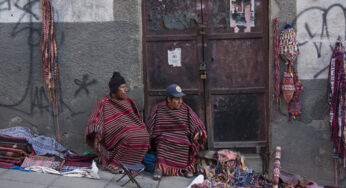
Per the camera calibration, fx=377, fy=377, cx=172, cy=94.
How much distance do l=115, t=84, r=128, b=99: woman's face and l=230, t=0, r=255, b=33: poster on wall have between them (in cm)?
153

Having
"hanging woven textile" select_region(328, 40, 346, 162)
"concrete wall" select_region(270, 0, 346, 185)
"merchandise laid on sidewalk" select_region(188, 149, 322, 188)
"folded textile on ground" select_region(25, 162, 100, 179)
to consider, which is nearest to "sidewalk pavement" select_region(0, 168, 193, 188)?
"folded textile on ground" select_region(25, 162, 100, 179)

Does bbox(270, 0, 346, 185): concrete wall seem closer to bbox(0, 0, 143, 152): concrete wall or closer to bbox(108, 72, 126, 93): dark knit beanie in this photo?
bbox(0, 0, 143, 152): concrete wall

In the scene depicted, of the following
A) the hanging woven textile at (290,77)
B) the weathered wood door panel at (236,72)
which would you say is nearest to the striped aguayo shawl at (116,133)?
the weathered wood door panel at (236,72)

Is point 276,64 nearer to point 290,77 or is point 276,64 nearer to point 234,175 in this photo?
point 290,77

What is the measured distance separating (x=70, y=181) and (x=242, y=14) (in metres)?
2.79

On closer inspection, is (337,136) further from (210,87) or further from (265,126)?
(210,87)

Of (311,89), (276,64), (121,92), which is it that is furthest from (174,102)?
(311,89)

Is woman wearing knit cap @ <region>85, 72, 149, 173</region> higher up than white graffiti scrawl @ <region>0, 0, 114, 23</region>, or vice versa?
white graffiti scrawl @ <region>0, 0, 114, 23</region>

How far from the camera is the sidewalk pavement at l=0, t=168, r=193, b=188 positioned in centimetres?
387

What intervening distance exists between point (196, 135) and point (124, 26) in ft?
5.24

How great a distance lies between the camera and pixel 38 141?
15.1ft

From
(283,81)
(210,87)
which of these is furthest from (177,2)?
(283,81)

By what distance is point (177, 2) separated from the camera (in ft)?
15.3

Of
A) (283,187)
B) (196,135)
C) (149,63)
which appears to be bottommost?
(283,187)
